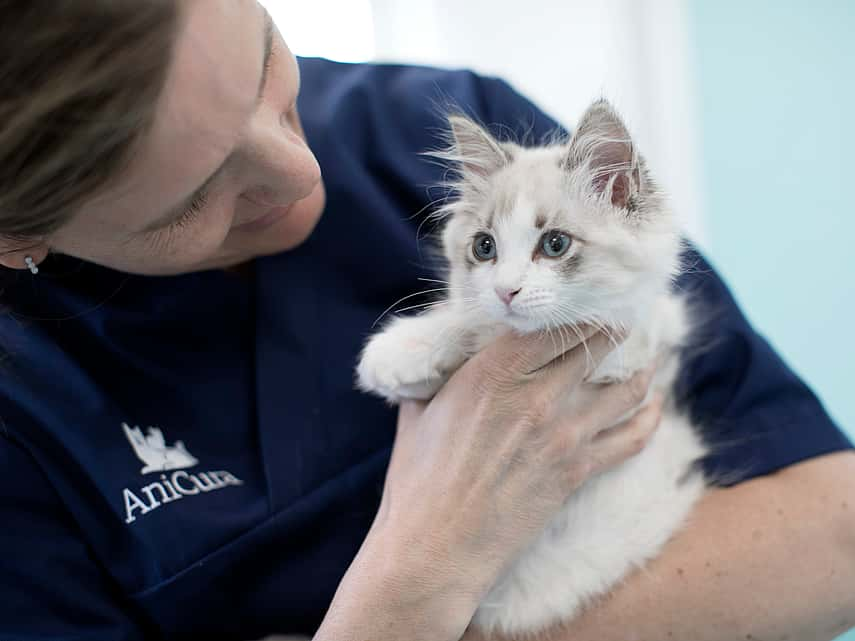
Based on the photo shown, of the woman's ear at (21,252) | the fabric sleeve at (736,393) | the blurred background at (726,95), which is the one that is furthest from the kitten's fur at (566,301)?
the blurred background at (726,95)

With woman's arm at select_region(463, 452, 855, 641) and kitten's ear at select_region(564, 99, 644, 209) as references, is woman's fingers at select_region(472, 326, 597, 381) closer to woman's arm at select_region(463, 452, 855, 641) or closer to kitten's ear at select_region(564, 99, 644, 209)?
kitten's ear at select_region(564, 99, 644, 209)

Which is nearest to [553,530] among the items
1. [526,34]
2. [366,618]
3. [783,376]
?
[366,618]

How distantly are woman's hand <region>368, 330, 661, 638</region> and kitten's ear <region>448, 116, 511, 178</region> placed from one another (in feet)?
1.10

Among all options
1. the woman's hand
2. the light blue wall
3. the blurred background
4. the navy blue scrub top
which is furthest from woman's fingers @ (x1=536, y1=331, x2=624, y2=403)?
the light blue wall

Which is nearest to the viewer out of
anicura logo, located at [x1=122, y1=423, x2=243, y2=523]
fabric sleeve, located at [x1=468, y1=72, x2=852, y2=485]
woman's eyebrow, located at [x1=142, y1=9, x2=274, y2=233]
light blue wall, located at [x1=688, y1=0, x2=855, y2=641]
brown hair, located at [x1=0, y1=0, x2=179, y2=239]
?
brown hair, located at [x1=0, y1=0, x2=179, y2=239]

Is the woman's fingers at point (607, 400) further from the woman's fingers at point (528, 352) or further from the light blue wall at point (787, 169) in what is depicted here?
the light blue wall at point (787, 169)

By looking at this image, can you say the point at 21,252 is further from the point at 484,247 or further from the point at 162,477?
the point at 484,247

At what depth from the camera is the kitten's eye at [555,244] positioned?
1151 mm

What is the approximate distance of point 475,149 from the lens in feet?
4.22

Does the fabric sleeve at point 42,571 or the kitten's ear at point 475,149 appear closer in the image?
the fabric sleeve at point 42,571

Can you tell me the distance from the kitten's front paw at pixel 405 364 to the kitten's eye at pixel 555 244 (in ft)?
0.83

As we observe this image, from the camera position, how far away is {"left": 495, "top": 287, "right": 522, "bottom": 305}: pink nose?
110 centimetres

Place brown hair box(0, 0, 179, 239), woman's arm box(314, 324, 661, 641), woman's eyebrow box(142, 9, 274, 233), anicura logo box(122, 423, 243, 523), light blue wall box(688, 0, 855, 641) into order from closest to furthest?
brown hair box(0, 0, 179, 239) → woman's eyebrow box(142, 9, 274, 233) → woman's arm box(314, 324, 661, 641) → anicura logo box(122, 423, 243, 523) → light blue wall box(688, 0, 855, 641)

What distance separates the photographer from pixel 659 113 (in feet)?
7.69
